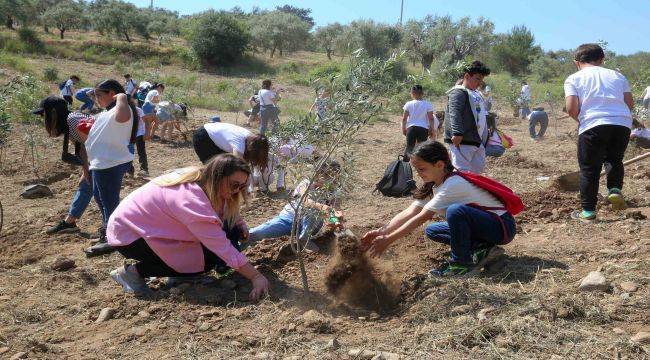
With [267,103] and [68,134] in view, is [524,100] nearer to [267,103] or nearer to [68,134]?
[267,103]

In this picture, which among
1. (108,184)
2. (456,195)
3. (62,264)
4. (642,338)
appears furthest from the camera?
(108,184)

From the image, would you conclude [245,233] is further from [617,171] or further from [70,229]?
[617,171]

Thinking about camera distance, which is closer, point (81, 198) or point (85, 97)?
point (81, 198)

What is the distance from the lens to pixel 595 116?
15.5ft

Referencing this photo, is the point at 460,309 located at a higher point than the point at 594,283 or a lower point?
lower

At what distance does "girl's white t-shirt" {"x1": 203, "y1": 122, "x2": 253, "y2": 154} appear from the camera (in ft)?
15.3

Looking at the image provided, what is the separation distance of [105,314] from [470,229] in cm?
228

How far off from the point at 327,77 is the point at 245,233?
1380 mm

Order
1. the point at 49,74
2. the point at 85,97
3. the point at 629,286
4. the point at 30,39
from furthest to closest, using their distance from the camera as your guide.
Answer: the point at 30,39, the point at 49,74, the point at 85,97, the point at 629,286

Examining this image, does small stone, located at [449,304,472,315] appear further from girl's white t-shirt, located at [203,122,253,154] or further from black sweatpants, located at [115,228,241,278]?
girl's white t-shirt, located at [203,122,253,154]

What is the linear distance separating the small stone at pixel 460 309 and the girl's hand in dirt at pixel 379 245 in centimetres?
63

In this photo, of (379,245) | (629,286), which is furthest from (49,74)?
(629,286)

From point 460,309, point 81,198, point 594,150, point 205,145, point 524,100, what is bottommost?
point 81,198

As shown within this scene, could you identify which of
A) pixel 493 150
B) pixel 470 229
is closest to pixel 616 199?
pixel 493 150
